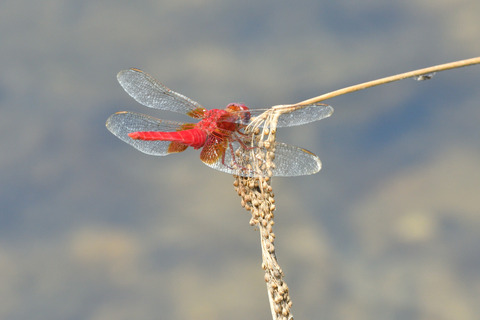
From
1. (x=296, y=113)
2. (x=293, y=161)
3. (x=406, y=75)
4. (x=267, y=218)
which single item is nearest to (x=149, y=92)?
(x=296, y=113)

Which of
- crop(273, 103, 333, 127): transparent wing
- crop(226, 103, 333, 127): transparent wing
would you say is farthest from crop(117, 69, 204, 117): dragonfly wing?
crop(273, 103, 333, 127): transparent wing

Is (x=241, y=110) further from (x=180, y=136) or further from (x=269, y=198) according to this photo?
(x=269, y=198)

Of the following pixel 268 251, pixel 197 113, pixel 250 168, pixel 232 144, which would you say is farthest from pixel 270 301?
pixel 197 113

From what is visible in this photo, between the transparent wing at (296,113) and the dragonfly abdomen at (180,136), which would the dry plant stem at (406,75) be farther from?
the dragonfly abdomen at (180,136)

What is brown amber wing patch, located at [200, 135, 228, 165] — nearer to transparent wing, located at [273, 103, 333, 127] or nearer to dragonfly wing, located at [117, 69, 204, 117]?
dragonfly wing, located at [117, 69, 204, 117]

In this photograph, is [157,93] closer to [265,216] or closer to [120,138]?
[120,138]

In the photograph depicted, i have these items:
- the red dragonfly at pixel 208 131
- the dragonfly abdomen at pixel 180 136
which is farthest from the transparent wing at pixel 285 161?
the dragonfly abdomen at pixel 180 136
